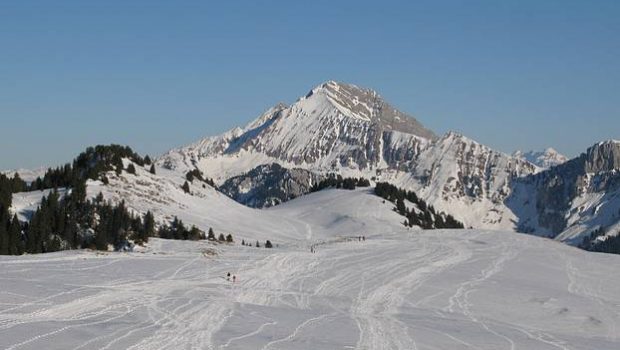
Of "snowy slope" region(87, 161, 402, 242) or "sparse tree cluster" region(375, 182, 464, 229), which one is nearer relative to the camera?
"snowy slope" region(87, 161, 402, 242)

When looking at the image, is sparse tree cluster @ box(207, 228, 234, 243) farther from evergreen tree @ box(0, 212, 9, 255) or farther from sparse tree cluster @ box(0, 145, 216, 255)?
evergreen tree @ box(0, 212, 9, 255)

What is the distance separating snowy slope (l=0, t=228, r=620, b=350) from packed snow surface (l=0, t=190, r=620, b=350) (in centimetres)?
11

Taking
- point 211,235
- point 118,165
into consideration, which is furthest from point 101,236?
point 118,165

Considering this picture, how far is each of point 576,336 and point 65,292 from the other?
2840 centimetres

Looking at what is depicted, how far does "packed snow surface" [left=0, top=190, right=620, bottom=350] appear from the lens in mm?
31125

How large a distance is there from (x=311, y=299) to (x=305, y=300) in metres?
0.79

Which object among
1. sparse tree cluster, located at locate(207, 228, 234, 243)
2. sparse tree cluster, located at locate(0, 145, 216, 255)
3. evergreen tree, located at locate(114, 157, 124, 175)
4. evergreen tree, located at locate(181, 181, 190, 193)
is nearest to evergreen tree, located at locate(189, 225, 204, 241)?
sparse tree cluster, located at locate(0, 145, 216, 255)

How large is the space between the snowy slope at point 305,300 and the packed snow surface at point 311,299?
0.34 feet

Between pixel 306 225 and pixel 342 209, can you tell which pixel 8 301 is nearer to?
pixel 306 225

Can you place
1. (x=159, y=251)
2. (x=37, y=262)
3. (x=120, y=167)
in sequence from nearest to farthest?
(x=37, y=262) < (x=159, y=251) < (x=120, y=167)

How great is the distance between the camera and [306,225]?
15712cm

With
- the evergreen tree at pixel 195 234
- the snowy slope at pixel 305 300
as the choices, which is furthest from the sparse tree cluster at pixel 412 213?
the snowy slope at pixel 305 300

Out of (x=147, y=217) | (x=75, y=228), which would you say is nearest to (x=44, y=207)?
(x=75, y=228)

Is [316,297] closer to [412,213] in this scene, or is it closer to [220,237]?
[220,237]
